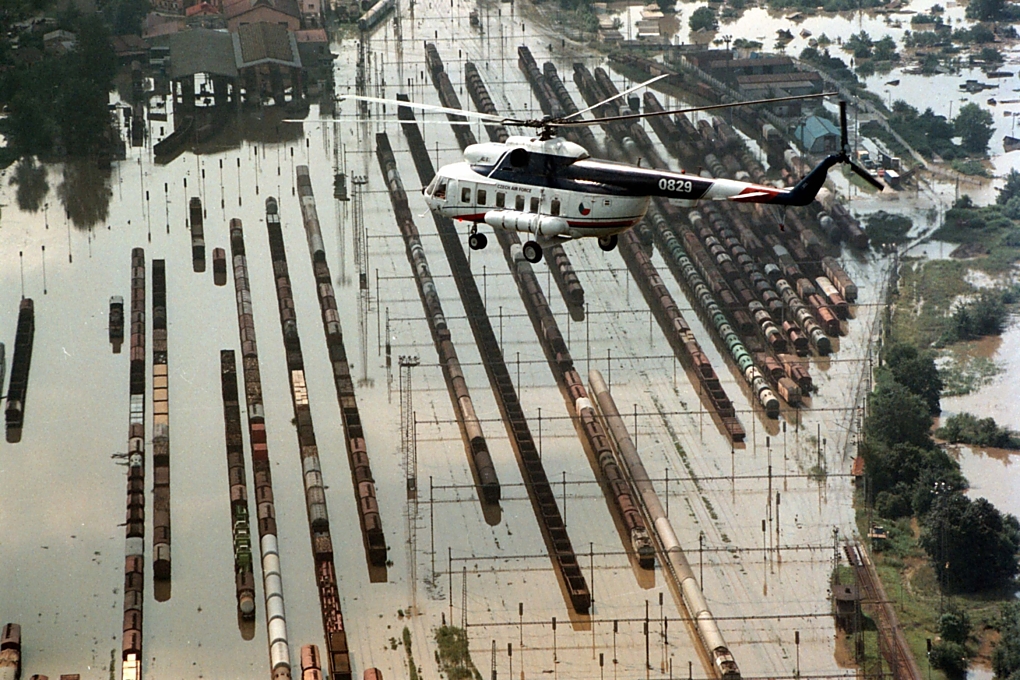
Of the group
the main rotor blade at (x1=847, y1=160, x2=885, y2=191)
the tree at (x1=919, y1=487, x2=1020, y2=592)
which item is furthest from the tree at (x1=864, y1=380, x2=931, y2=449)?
the main rotor blade at (x1=847, y1=160, x2=885, y2=191)

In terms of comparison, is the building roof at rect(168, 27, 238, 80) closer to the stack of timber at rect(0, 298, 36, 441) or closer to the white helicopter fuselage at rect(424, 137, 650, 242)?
the stack of timber at rect(0, 298, 36, 441)

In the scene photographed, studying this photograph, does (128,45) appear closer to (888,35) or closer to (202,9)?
(202,9)

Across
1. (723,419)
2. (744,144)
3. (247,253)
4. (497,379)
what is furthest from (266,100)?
(723,419)

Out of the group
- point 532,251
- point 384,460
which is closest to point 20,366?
point 384,460

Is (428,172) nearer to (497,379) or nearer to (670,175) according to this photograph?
(497,379)

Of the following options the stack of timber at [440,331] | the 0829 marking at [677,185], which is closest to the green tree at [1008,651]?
the stack of timber at [440,331]
